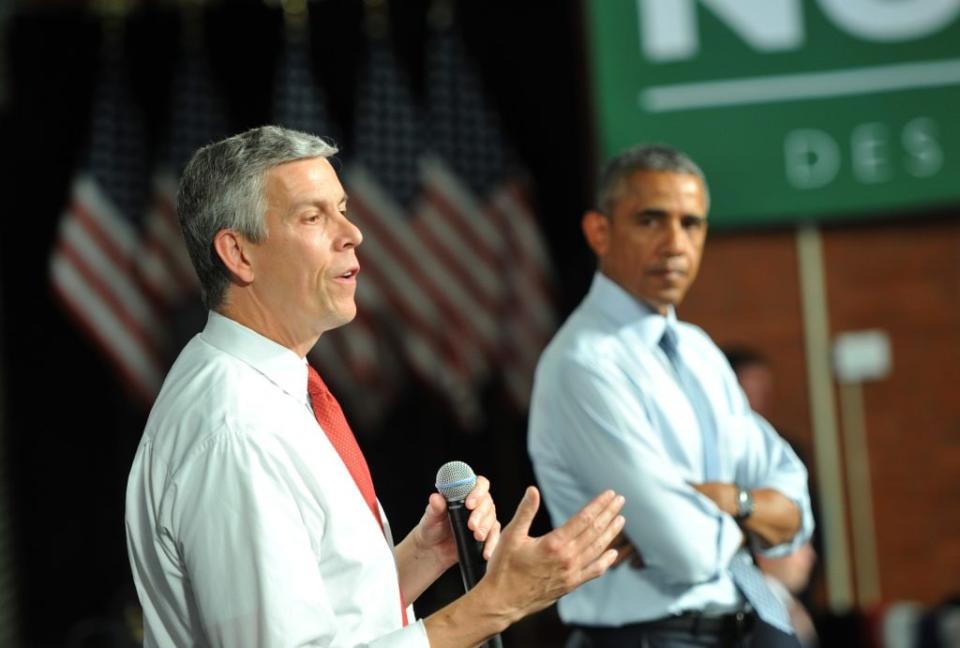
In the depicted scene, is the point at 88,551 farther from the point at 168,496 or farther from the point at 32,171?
the point at 168,496

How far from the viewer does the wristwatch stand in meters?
2.61

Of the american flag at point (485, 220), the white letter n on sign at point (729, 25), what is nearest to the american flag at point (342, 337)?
the american flag at point (485, 220)

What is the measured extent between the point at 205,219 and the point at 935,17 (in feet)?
14.6

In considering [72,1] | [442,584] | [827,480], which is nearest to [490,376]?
[442,584]

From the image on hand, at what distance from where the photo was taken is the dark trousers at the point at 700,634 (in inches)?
101

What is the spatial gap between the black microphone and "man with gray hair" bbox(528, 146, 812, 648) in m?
0.75

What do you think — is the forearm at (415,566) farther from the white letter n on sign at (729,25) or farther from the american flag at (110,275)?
the american flag at (110,275)

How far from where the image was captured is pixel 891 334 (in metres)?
6.11

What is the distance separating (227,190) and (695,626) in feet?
4.02

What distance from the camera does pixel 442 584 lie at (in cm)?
681

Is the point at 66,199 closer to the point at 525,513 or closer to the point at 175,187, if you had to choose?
the point at 175,187

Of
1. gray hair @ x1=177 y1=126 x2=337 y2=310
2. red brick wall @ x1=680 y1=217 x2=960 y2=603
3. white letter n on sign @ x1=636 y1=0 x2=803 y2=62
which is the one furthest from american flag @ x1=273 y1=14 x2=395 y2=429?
gray hair @ x1=177 y1=126 x2=337 y2=310

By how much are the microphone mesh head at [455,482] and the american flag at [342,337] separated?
4.37 meters

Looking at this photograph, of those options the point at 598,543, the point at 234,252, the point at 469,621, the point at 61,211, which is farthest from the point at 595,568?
the point at 61,211
